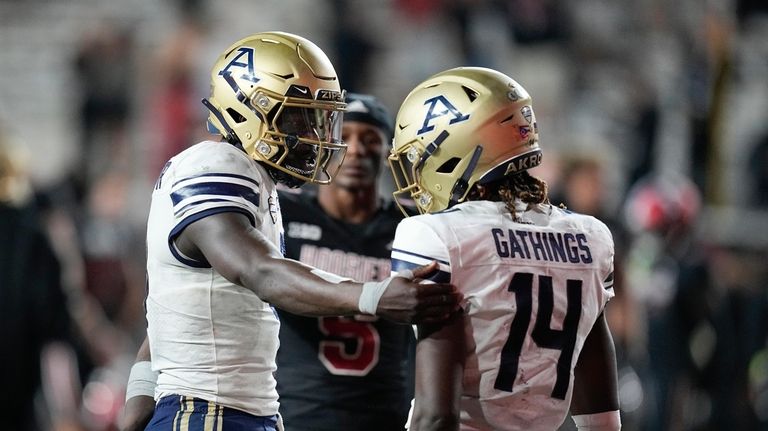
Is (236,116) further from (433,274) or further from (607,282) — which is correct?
(607,282)

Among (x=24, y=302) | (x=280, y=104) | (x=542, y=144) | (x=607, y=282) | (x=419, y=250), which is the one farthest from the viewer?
(x=542, y=144)

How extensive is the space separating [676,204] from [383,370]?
4782 mm

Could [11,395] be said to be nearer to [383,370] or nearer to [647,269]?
[383,370]

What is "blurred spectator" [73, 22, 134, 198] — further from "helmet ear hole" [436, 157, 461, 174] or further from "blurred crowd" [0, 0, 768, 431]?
"helmet ear hole" [436, 157, 461, 174]

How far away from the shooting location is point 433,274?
10.7 feet

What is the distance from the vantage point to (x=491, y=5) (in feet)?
43.1

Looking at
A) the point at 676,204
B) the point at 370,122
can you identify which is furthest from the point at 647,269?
the point at 370,122

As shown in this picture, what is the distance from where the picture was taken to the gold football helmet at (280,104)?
3.75 metres

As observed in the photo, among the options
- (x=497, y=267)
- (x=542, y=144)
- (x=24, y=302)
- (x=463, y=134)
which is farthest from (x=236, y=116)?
(x=542, y=144)

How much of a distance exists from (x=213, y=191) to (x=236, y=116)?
41cm

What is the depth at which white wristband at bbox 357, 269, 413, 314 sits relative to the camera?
10.5ft

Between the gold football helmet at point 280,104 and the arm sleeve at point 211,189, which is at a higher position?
A: the gold football helmet at point 280,104

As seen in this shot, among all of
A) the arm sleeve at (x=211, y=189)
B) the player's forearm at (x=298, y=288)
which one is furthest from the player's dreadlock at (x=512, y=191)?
the arm sleeve at (x=211, y=189)

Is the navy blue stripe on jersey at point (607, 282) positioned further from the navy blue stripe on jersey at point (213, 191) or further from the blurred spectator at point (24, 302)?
the blurred spectator at point (24, 302)
